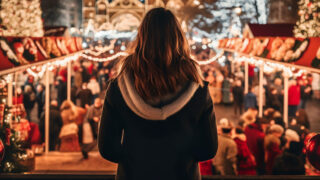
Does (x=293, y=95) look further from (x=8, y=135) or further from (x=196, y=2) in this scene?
(x=196, y=2)

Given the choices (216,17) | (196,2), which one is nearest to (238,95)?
(216,17)

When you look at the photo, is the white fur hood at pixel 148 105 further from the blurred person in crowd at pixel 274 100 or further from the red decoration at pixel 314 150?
the blurred person in crowd at pixel 274 100

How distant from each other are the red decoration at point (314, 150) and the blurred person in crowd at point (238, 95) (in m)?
9.17

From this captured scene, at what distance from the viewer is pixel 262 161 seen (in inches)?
253

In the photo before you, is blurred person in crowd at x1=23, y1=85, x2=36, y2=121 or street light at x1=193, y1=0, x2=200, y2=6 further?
street light at x1=193, y1=0, x2=200, y2=6

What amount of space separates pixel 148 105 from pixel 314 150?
193 centimetres

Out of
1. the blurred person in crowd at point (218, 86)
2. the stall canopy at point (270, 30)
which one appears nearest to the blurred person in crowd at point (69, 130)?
the blurred person in crowd at point (218, 86)

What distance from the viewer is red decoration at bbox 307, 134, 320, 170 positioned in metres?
3.12

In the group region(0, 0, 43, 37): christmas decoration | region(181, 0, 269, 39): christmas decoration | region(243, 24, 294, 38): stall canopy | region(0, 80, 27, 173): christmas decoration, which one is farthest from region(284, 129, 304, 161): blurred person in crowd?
region(181, 0, 269, 39): christmas decoration

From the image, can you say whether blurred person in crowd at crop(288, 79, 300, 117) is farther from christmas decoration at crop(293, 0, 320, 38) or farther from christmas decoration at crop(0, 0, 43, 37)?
christmas decoration at crop(0, 0, 43, 37)

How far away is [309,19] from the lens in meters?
10.1

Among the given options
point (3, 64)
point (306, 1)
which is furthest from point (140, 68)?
point (306, 1)

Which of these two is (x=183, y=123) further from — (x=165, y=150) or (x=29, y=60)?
(x=29, y=60)

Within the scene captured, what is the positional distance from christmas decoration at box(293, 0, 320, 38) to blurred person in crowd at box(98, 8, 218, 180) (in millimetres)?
8722
